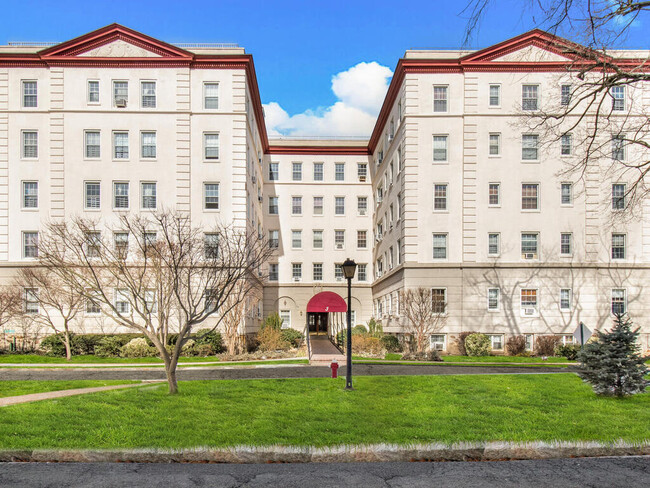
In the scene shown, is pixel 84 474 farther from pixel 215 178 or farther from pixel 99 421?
pixel 215 178

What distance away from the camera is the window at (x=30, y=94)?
33812 mm

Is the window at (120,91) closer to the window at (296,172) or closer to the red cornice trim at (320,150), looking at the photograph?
the red cornice trim at (320,150)

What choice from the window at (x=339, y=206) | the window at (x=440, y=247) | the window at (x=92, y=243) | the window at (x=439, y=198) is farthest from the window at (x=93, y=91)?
the window at (x=440, y=247)

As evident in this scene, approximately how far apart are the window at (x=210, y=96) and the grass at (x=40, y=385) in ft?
68.2

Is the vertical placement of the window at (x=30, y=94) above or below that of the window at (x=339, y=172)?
above

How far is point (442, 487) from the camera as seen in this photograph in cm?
696

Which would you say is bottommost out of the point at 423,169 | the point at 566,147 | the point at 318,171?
the point at 423,169

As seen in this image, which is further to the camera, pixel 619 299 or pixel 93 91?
pixel 93 91

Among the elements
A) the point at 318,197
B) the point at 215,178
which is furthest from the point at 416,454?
the point at 318,197

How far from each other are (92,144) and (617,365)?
31.9 meters

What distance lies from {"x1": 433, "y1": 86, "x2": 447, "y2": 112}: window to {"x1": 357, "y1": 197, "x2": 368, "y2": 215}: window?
1694cm

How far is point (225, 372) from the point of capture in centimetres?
2125

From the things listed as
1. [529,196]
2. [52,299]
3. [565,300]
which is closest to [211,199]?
[52,299]

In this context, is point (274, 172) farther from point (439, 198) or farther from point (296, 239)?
point (439, 198)
